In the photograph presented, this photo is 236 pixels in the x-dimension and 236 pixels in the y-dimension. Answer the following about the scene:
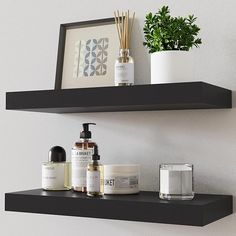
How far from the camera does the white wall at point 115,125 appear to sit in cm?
118

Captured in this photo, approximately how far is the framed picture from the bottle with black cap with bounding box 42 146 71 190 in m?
0.18

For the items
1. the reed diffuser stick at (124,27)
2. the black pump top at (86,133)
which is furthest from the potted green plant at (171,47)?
the black pump top at (86,133)

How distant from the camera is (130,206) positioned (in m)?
1.08

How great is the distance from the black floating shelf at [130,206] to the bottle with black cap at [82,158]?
1.1 inches

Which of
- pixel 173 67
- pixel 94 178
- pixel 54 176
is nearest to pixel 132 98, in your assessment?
pixel 173 67

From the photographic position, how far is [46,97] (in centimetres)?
119

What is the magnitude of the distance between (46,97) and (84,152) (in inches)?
6.1

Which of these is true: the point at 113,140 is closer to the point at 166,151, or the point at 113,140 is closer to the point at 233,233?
the point at 166,151

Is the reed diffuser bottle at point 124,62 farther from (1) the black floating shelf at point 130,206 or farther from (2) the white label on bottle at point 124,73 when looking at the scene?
(1) the black floating shelf at point 130,206

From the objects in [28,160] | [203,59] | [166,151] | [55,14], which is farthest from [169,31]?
[28,160]

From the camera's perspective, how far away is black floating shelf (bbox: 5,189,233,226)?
102 centimetres

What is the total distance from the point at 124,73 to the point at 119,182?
24 centimetres

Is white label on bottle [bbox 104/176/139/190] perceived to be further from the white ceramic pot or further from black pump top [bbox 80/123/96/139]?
the white ceramic pot

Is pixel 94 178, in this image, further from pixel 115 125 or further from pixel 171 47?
pixel 171 47
